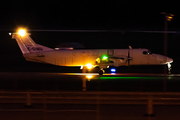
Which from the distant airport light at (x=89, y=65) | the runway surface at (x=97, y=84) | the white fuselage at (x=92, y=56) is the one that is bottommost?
the runway surface at (x=97, y=84)

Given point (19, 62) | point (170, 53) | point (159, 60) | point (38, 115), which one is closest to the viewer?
point (38, 115)

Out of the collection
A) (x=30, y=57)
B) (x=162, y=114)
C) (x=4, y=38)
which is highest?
(x=4, y=38)

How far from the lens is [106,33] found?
166 ft

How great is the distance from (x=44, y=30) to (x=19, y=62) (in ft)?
29.0

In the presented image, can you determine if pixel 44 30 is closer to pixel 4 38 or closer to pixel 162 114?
pixel 4 38

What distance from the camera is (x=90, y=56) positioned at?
34000mm

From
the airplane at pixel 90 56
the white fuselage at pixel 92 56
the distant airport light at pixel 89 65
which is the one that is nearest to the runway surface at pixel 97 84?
the airplane at pixel 90 56

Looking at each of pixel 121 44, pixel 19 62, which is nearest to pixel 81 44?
pixel 121 44

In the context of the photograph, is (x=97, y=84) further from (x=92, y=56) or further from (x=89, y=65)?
(x=92, y=56)

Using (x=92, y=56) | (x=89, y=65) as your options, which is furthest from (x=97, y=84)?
(x=92, y=56)

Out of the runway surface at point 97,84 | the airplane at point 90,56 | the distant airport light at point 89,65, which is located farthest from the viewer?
the distant airport light at point 89,65

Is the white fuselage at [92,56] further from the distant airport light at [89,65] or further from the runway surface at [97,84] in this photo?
the runway surface at [97,84]

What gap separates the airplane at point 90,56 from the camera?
109ft

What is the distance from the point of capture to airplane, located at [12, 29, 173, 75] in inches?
1308
